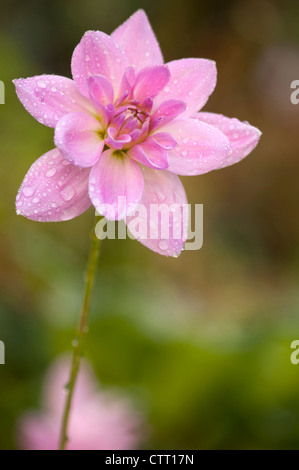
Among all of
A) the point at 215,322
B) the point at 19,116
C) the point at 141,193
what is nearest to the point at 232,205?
the point at 19,116

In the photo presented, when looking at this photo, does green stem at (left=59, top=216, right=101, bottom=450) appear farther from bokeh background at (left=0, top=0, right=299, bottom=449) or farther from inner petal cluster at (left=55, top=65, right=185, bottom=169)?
bokeh background at (left=0, top=0, right=299, bottom=449)

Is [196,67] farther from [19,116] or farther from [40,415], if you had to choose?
[19,116]

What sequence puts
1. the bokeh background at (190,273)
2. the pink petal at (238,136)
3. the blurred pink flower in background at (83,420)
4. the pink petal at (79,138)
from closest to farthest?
1. the pink petal at (79,138)
2. the pink petal at (238,136)
3. the blurred pink flower in background at (83,420)
4. the bokeh background at (190,273)

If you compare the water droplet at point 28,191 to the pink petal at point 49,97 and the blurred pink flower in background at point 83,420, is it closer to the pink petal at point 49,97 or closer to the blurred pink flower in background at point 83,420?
the pink petal at point 49,97

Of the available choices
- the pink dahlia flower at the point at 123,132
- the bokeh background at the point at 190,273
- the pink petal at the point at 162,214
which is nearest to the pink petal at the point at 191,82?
the pink dahlia flower at the point at 123,132

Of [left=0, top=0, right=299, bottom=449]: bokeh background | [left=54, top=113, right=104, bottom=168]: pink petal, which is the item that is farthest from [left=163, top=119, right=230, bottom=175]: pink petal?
[left=0, top=0, right=299, bottom=449]: bokeh background

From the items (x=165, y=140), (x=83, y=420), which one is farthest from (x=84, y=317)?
(x=83, y=420)
